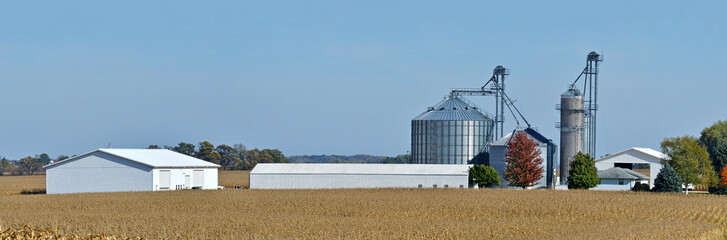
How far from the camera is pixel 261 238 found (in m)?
27.4

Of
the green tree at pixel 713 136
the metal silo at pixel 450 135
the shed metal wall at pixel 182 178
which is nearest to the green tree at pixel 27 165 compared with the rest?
the shed metal wall at pixel 182 178

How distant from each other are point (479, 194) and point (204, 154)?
3857 inches

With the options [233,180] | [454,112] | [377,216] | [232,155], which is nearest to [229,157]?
[232,155]

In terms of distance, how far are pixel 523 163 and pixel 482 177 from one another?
16.3 feet

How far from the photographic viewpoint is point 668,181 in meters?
76.7

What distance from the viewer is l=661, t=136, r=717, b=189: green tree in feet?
275

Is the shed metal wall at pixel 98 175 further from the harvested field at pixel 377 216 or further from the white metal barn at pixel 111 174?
the harvested field at pixel 377 216

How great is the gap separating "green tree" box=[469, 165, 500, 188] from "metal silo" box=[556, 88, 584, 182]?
11.7m

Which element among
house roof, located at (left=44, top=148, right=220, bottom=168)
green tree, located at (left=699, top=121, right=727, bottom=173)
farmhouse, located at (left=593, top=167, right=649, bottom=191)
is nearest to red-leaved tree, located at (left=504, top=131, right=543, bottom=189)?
farmhouse, located at (left=593, top=167, right=649, bottom=191)

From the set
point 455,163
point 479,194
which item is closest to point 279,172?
point 455,163

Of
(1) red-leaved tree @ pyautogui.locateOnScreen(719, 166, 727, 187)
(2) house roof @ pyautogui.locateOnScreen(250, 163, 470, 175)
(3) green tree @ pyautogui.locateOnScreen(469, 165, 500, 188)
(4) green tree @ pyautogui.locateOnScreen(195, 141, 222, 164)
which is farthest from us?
(4) green tree @ pyautogui.locateOnScreen(195, 141, 222, 164)

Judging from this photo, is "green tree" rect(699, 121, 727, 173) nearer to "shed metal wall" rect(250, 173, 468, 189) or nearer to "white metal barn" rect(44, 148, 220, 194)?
"shed metal wall" rect(250, 173, 468, 189)

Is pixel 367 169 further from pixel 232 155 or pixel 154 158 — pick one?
pixel 232 155

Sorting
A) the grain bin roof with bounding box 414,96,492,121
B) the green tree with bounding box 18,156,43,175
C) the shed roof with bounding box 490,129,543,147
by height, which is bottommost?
the green tree with bounding box 18,156,43,175
